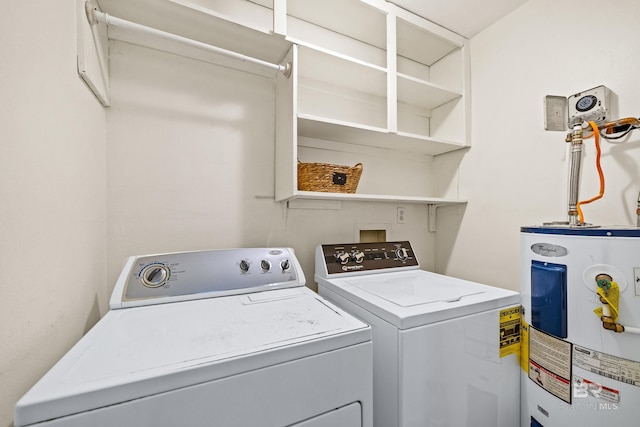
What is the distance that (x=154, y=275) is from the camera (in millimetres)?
1030

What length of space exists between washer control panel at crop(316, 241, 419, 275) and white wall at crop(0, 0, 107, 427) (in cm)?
103

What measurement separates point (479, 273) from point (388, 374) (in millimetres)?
1197

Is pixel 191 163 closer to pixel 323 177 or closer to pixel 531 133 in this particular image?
pixel 323 177

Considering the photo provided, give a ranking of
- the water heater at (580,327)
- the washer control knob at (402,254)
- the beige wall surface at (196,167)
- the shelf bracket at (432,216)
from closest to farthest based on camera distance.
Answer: the beige wall surface at (196,167) < the water heater at (580,327) < the washer control knob at (402,254) < the shelf bracket at (432,216)

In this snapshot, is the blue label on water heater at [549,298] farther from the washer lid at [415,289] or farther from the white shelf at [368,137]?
the white shelf at [368,137]

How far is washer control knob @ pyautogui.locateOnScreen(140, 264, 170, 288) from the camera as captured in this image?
1.00m

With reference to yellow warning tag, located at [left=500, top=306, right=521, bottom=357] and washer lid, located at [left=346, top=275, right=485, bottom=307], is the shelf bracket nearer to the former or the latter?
washer lid, located at [left=346, top=275, right=485, bottom=307]

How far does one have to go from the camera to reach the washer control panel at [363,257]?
1.45 metres

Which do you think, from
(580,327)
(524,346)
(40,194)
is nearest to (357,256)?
(524,346)

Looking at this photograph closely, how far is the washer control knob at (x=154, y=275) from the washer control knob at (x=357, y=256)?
932 millimetres

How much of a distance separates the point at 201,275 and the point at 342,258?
739 mm

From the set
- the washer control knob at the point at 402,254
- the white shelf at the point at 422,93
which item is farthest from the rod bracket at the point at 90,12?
the washer control knob at the point at 402,254

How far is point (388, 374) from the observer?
0.90m

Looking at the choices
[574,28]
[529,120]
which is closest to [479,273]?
[529,120]
